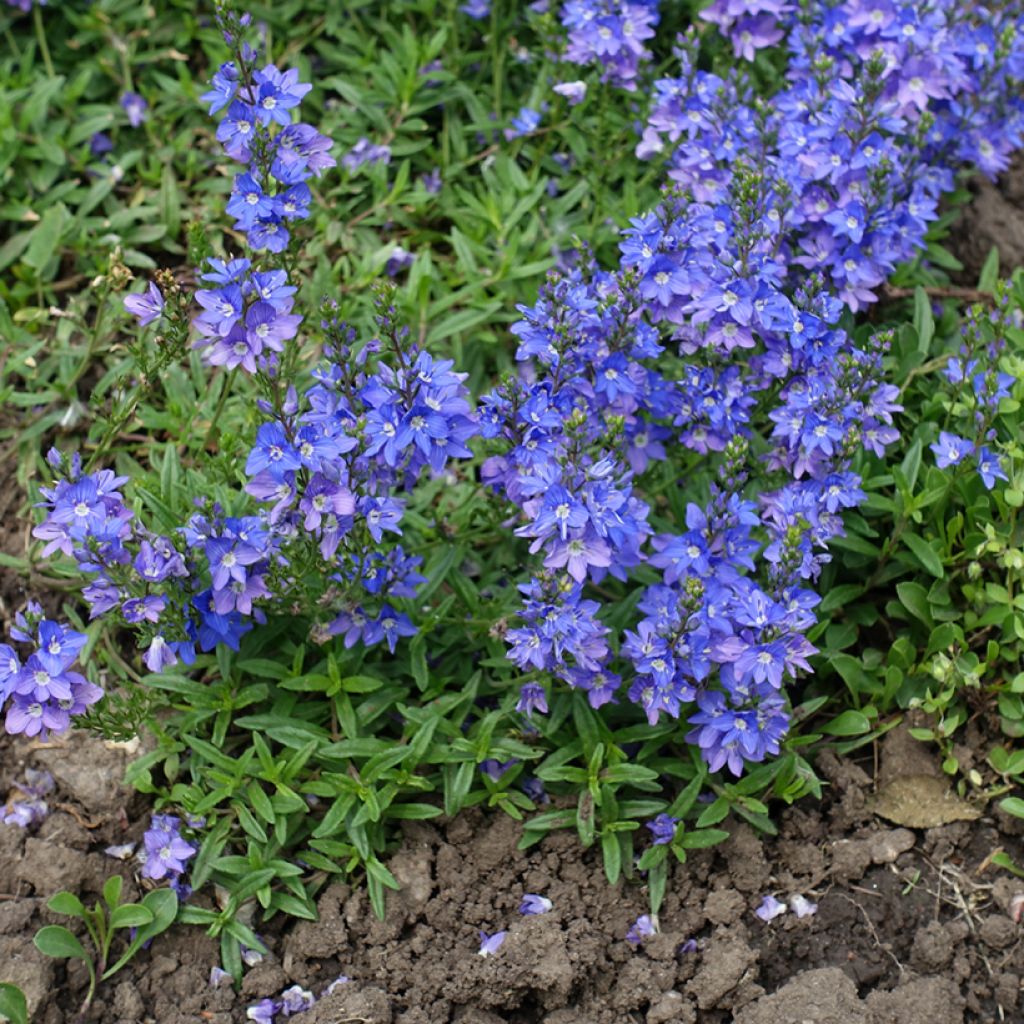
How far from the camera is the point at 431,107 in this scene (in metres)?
6.54

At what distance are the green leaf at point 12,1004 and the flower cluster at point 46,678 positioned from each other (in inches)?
30.4

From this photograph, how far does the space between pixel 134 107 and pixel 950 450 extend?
405cm

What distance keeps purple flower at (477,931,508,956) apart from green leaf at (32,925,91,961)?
127 cm

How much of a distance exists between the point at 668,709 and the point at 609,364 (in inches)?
46.0

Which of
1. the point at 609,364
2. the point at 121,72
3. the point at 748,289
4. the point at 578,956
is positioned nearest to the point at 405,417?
the point at 609,364

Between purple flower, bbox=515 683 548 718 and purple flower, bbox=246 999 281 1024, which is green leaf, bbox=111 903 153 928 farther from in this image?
purple flower, bbox=515 683 548 718

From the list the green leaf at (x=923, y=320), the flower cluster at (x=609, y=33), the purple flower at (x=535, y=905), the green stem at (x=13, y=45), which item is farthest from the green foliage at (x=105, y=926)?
the green stem at (x=13, y=45)

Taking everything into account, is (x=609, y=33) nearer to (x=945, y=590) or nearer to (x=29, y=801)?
(x=945, y=590)

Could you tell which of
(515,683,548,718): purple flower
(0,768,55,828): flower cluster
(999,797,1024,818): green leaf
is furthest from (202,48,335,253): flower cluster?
(999,797,1024,818): green leaf

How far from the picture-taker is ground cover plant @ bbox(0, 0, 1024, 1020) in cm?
437

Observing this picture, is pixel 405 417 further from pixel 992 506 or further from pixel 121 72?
pixel 121 72

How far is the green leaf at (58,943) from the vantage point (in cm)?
434

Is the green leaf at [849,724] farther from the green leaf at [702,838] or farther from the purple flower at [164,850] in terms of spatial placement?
the purple flower at [164,850]

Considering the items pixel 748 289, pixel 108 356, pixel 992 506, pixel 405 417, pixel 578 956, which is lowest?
pixel 578 956
